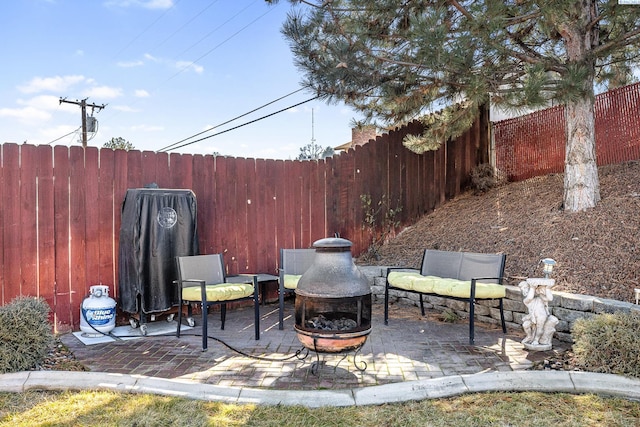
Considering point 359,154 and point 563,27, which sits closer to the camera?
point 563,27

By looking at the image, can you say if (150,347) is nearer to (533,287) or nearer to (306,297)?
(306,297)

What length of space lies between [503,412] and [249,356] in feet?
6.36

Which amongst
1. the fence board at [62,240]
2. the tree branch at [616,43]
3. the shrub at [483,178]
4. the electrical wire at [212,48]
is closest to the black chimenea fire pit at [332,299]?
the fence board at [62,240]

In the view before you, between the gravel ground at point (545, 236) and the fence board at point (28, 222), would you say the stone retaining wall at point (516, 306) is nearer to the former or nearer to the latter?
the gravel ground at point (545, 236)

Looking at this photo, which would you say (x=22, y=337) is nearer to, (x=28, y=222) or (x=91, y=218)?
(x=28, y=222)

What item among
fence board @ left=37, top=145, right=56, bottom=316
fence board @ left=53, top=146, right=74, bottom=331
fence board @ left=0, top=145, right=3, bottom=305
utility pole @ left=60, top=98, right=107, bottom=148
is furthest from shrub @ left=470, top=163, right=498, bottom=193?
utility pole @ left=60, top=98, right=107, bottom=148

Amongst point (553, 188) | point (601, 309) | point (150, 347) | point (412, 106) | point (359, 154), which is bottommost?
point (150, 347)

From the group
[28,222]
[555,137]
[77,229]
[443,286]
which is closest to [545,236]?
[443,286]

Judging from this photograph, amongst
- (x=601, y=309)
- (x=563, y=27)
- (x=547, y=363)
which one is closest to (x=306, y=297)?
(x=547, y=363)

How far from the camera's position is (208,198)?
5238mm

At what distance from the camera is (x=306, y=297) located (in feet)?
10.4

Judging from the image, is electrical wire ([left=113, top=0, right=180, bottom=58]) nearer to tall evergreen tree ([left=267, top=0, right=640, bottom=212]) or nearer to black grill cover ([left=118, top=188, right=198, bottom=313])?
tall evergreen tree ([left=267, top=0, right=640, bottom=212])

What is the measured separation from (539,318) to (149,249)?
3.68m

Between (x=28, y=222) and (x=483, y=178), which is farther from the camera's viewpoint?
(x=483, y=178)
